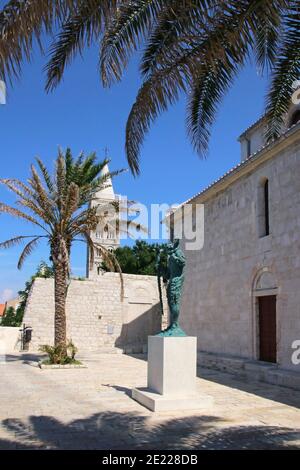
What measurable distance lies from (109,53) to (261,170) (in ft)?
29.6

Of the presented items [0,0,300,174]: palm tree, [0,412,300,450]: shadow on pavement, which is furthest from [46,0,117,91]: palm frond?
[0,412,300,450]: shadow on pavement

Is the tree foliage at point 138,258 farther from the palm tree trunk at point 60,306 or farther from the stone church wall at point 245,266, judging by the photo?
the palm tree trunk at point 60,306

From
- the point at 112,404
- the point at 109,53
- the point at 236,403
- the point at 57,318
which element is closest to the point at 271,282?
the point at 236,403

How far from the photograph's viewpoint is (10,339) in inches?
868

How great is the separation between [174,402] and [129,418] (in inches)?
36.7

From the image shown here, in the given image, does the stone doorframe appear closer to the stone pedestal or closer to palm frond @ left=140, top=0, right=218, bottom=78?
the stone pedestal

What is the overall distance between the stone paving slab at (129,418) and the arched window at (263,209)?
4.36 metres

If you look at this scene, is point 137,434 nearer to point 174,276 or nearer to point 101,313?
point 174,276

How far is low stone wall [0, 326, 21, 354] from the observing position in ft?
71.7

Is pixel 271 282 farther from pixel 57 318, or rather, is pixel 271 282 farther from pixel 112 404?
pixel 57 318

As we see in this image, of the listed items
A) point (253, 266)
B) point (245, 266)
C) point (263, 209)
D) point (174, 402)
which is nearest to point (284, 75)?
point (174, 402)

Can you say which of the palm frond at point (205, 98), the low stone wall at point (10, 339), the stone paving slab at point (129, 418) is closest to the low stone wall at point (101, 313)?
the low stone wall at point (10, 339)

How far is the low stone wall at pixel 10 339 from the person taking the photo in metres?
21.9

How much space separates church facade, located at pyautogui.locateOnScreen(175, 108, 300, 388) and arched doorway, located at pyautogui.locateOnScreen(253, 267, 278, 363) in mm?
27
